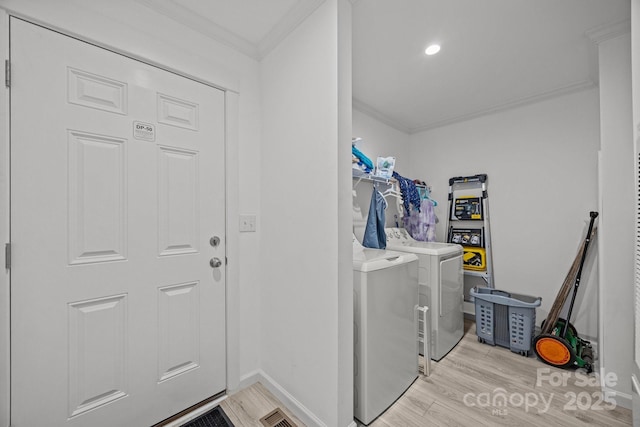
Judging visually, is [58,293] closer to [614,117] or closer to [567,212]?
[614,117]

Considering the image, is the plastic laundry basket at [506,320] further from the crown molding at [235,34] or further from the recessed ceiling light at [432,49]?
the crown molding at [235,34]

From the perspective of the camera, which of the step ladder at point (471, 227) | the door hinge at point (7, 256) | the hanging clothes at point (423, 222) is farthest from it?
the hanging clothes at point (423, 222)

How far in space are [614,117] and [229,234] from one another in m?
2.62

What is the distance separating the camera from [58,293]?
45.1 inches

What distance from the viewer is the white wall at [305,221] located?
1.29 m

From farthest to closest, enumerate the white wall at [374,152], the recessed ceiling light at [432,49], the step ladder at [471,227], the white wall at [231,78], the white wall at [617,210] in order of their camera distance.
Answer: the step ladder at [471,227] < the white wall at [374,152] < the recessed ceiling light at [432,49] < the white wall at [617,210] < the white wall at [231,78]

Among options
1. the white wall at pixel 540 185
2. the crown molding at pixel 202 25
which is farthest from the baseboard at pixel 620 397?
the crown molding at pixel 202 25

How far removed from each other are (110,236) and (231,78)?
1.20 meters

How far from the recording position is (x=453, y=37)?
168cm

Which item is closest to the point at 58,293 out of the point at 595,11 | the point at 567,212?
the point at 595,11

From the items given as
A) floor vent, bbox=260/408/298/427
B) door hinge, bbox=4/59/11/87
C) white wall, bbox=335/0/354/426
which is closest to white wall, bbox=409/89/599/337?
white wall, bbox=335/0/354/426

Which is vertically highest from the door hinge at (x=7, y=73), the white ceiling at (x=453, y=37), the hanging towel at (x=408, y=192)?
the white ceiling at (x=453, y=37)

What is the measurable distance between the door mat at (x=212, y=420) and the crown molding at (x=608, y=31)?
3.31m

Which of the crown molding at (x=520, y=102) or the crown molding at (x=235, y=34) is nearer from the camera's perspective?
the crown molding at (x=235, y=34)
